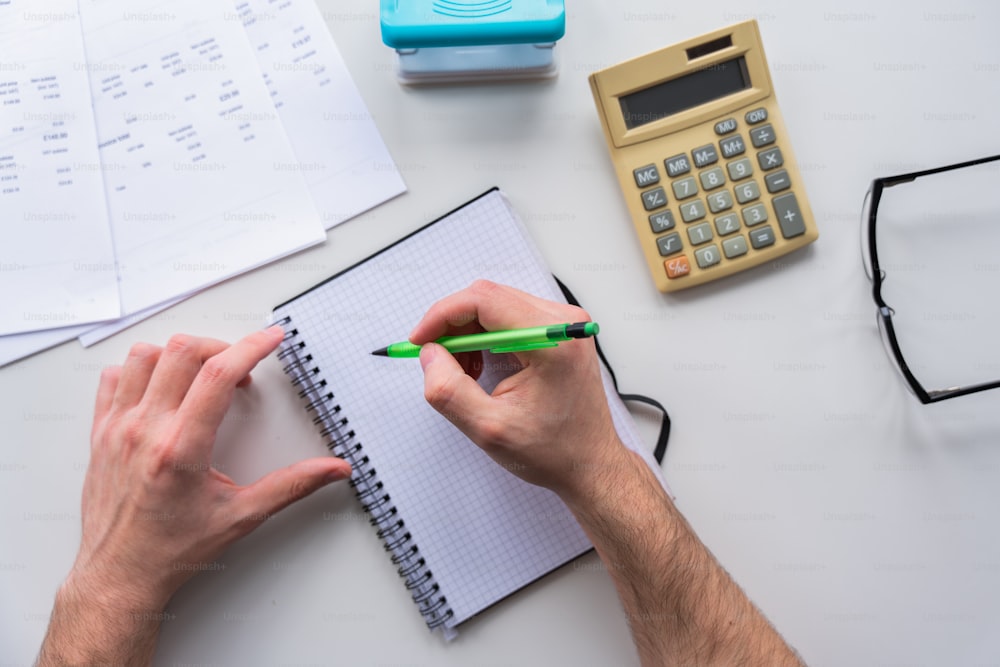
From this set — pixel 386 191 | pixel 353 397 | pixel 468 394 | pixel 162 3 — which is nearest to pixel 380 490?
pixel 353 397

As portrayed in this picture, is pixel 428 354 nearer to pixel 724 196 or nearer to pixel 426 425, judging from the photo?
pixel 426 425

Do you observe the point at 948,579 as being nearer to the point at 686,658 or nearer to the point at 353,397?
the point at 686,658

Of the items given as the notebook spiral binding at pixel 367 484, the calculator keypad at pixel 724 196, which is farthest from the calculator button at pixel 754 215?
the notebook spiral binding at pixel 367 484

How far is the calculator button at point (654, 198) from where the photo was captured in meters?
0.81

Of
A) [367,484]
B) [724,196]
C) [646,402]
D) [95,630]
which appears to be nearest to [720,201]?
[724,196]

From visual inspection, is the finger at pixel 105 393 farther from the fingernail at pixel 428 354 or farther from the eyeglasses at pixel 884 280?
the eyeglasses at pixel 884 280

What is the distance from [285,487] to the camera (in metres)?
0.80

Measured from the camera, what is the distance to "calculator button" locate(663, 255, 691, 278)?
32.1 inches

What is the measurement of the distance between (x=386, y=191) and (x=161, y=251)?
0.88ft

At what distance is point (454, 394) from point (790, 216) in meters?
0.44

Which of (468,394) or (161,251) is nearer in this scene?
(468,394)

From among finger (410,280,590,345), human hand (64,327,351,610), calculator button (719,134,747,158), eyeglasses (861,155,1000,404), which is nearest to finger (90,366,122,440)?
human hand (64,327,351,610)

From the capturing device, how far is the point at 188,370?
794mm

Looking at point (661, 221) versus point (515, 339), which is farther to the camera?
point (661, 221)
